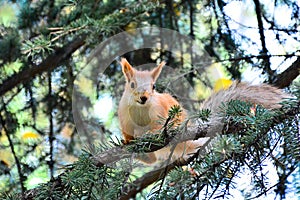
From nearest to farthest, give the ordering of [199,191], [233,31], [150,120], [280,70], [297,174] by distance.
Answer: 1. [199,191]
2. [297,174]
3. [150,120]
4. [280,70]
5. [233,31]

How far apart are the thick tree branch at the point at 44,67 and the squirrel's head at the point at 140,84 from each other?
46 centimetres

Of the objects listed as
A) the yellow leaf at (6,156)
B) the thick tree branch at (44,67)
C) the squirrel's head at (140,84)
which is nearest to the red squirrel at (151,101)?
the squirrel's head at (140,84)

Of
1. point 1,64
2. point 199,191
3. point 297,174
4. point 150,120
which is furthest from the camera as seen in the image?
point 1,64

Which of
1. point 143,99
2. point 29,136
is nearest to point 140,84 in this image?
point 143,99

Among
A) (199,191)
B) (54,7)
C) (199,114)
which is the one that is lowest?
(199,191)

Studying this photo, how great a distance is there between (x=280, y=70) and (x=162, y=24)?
0.53m

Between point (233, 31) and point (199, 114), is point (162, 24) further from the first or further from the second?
point (199, 114)

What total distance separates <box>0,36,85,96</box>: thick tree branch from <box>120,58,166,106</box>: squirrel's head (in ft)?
1.52

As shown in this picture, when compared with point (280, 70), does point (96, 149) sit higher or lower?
lower

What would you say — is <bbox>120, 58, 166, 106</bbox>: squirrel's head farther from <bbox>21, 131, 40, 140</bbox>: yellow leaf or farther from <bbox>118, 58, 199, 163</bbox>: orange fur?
<bbox>21, 131, 40, 140</bbox>: yellow leaf

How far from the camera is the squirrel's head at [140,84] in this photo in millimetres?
1310

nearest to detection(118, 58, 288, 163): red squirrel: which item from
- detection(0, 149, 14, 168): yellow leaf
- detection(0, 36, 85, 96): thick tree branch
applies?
detection(0, 36, 85, 96): thick tree branch

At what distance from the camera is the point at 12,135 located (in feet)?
6.27

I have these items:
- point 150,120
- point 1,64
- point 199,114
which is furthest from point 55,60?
point 199,114
